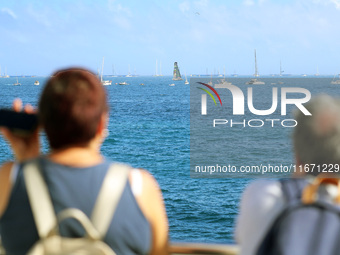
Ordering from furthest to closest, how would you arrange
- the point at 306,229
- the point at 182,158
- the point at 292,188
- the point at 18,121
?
the point at 182,158 < the point at 18,121 < the point at 292,188 < the point at 306,229

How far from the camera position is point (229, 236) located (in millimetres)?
18531

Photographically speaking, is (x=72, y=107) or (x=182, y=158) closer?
(x=72, y=107)

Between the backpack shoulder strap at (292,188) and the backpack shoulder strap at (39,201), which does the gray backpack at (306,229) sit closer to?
the backpack shoulder strap at (292,188)

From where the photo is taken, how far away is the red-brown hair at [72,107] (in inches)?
48.4

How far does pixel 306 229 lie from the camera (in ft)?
3.78

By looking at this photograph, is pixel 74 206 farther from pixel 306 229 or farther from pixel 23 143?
pixel 306 229

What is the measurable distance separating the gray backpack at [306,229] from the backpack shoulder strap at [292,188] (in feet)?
0.10

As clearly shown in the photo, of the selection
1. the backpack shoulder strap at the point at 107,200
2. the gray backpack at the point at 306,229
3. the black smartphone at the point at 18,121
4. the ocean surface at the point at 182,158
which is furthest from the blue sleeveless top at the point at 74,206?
the ocean surface at the point at 182,158

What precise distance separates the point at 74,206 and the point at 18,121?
0.37 metres

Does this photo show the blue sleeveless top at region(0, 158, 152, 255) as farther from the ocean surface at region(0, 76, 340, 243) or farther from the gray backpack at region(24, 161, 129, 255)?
the ocean surface at region(0, 76, 340, 243)

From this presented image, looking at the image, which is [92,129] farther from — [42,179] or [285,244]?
[285,244]

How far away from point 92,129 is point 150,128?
44.4 m

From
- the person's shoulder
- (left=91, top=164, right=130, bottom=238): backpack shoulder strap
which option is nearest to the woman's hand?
(left=91, top=164, right=130, bottom=238): backpack shoulder strap

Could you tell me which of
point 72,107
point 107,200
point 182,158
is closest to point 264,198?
point 107,200
